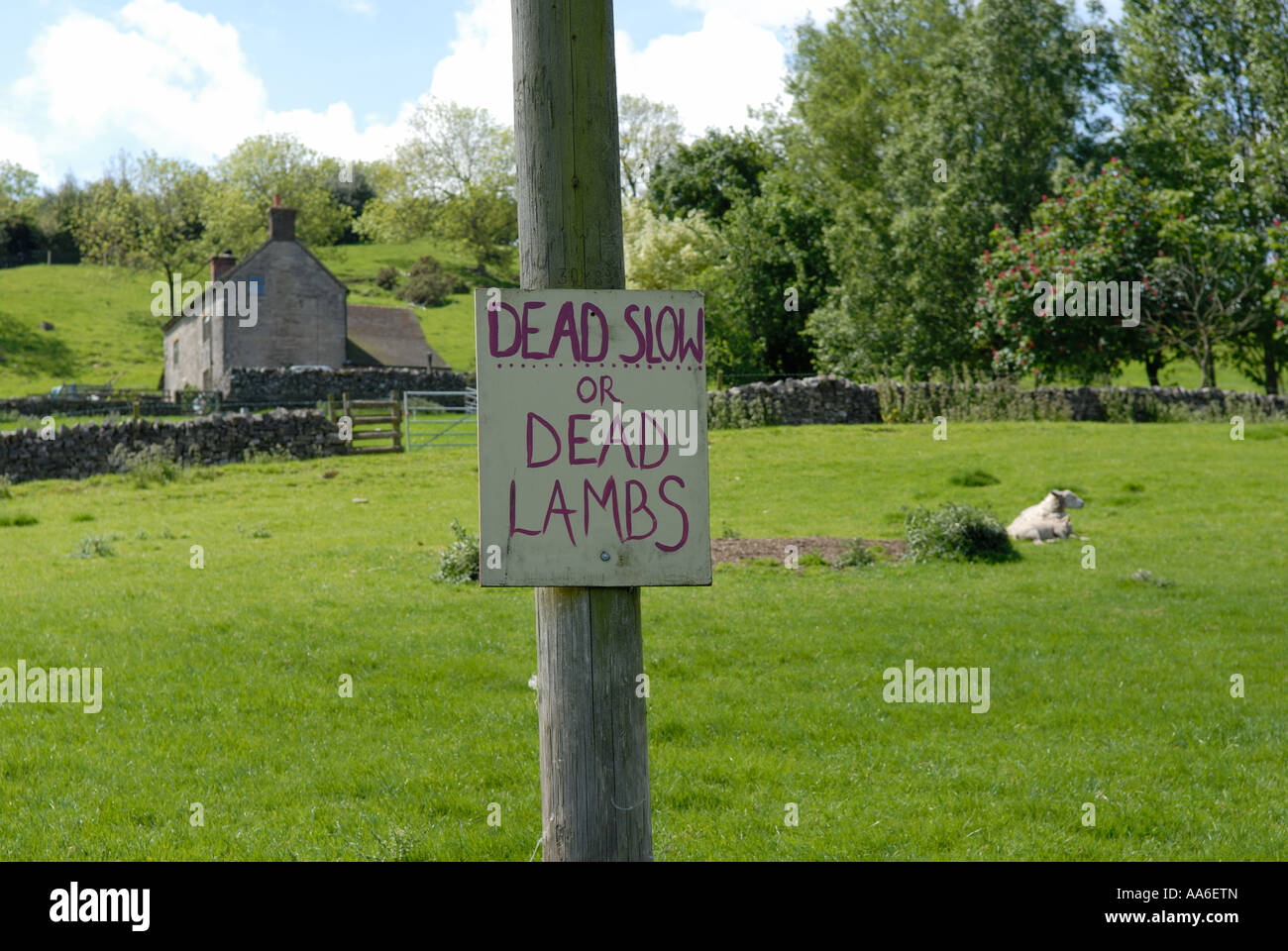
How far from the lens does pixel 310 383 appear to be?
1783 inches

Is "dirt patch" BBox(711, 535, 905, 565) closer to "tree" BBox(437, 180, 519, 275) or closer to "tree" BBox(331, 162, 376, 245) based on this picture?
"tree" BBox(437, 180, 519, 275)

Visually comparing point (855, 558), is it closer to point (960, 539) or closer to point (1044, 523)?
point (960, 539)

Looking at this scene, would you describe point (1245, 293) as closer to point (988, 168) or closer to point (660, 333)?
point (988, 168)

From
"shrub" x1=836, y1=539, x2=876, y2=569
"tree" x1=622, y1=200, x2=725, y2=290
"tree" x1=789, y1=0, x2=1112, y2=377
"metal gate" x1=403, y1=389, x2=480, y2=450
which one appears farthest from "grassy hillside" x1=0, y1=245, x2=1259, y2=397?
"shrub" x1=836, y1=539, x2=876, y2=569

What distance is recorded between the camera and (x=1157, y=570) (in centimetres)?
1351

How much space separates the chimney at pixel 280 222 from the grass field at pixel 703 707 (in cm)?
3692

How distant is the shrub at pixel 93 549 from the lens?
1527 centimetres

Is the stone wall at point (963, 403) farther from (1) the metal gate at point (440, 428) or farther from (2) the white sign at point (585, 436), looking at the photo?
(2) the white sign at point (585, 436)

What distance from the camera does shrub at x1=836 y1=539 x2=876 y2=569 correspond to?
14102mm

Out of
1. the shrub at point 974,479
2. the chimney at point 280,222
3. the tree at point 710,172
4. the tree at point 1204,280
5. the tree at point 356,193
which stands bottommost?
the shrub at point 974,479

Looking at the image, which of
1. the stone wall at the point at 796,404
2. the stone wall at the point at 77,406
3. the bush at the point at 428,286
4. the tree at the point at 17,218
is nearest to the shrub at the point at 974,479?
the stone wall at the point at 796,404

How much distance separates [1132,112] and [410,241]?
244ft
